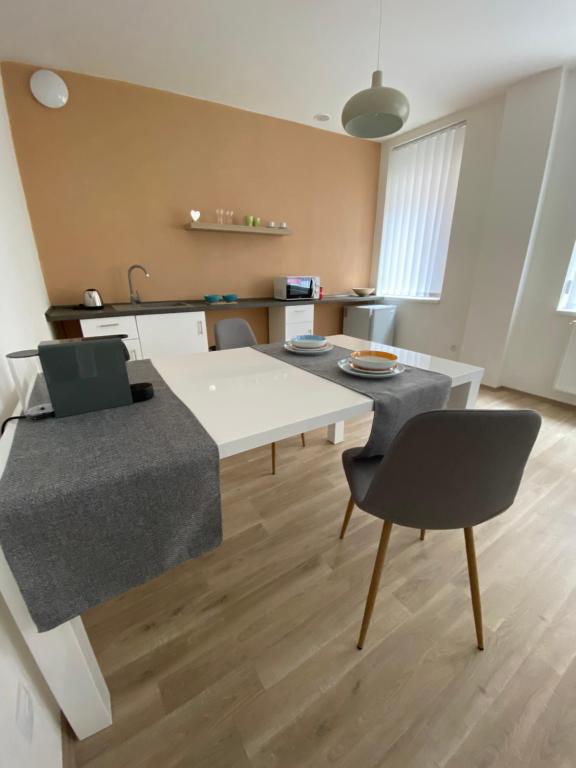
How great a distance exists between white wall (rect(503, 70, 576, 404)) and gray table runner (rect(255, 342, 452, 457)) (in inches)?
97.5

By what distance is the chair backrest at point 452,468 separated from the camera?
2.43ft

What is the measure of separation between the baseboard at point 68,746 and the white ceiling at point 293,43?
3.21m

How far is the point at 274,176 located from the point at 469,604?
383cm

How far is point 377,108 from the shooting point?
4.39 ft

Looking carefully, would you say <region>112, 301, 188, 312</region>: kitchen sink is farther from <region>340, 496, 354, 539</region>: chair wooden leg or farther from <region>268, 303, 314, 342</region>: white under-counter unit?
<region>340, 496, 354, 539</region>: chair wooden leg

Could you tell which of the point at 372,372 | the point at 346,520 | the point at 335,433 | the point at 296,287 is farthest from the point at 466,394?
the point at 296,287

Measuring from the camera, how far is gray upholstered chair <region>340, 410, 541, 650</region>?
740 mm

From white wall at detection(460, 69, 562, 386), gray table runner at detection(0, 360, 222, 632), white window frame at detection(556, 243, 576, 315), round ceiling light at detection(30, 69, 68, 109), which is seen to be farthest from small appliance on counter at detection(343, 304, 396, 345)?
gray table runner at detection(0, 360, 222, 632)

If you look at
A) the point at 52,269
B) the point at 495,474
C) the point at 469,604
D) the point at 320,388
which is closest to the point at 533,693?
the point at 469,604

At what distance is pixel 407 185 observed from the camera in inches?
146

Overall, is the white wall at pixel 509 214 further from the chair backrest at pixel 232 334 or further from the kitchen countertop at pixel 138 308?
the chair backrest at pixel 232 334

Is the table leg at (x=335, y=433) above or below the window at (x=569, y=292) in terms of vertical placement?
below

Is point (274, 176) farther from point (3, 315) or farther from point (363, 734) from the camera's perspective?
point (363, 734)

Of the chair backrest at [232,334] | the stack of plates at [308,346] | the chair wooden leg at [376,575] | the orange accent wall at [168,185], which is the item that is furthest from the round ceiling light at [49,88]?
the chair wooden leg at [376,575]
